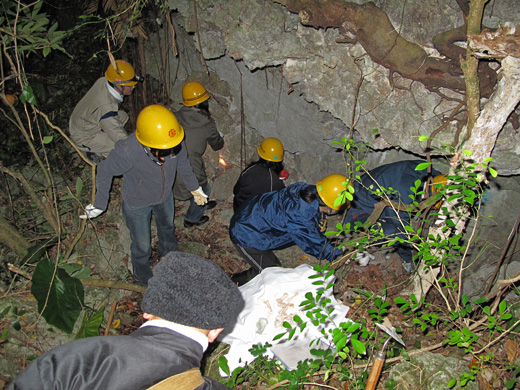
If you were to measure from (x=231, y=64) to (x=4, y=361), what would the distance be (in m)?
4.97

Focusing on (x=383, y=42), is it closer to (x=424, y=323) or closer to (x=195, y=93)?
(x=424, y=323)

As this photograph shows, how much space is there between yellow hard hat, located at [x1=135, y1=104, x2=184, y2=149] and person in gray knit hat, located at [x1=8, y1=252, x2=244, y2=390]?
7.74 feet

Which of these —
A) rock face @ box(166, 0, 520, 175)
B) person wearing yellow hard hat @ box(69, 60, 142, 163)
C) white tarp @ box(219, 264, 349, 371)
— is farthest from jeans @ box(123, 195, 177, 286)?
rock face @ box(166, 0, 520, 175)

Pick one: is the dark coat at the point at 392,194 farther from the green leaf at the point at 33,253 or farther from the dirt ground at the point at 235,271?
the green leaf at the point at 33,253

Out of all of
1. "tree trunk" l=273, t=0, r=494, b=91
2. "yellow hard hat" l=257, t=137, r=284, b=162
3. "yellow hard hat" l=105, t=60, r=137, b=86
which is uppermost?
"tree trunk" l=273, t=0, r=494, b=91

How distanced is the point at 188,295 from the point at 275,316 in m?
2.15

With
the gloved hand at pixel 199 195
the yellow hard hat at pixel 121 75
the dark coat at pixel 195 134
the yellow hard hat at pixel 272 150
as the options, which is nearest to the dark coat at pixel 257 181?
the yellow hard hat at pixel 272 150

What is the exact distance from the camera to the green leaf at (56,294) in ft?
12.0

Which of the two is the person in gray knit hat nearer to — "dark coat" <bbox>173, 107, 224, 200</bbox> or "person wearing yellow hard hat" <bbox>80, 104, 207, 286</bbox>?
"person wearing yellow hard hat" <bbox>80, 104, 207, 286</bbox>

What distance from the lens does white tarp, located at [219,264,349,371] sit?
9.98ft

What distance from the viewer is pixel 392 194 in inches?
148

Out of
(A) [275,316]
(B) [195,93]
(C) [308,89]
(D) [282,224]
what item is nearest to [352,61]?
(C) [308,89]

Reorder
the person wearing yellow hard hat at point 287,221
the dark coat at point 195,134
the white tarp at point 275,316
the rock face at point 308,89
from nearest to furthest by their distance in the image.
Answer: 1. the white tarp at point 275,316
2. the rock face at point 308,89
3. the person wearing yellow hard hat at point 287,221
4. the dark coat at point 195,134

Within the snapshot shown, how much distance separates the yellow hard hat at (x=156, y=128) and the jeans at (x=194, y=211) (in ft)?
5.97
